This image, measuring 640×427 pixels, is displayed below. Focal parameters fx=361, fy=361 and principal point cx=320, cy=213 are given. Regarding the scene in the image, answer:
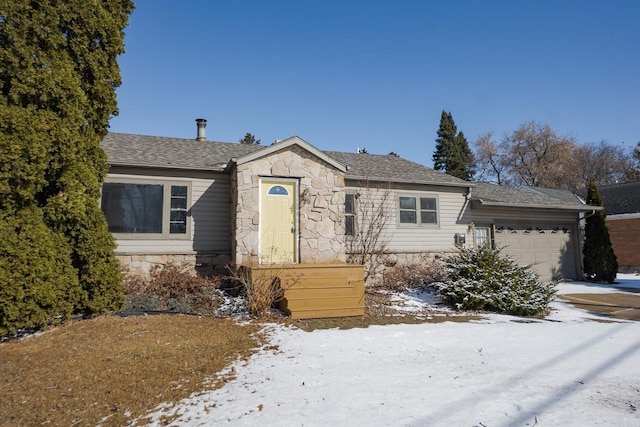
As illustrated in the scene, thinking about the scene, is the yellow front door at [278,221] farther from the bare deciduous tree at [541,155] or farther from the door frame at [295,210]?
the bare deciduous tree at [541,155]

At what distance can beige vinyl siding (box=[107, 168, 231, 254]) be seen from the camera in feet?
29.7

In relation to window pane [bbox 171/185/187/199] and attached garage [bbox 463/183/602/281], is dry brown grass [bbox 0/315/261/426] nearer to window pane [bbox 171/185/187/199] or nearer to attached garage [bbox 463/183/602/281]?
window pane [bbox 171/185/187/199]

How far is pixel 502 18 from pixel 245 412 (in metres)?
11.9

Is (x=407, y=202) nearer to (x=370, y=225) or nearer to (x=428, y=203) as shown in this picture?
(x=428, y=203)

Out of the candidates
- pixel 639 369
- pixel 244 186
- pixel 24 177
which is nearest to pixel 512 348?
pixel 639 369

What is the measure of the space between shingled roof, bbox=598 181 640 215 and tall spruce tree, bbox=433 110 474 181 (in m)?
13.6

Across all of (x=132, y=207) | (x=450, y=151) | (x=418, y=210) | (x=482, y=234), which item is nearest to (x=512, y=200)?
(x=482, y=234)

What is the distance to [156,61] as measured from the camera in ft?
36.4

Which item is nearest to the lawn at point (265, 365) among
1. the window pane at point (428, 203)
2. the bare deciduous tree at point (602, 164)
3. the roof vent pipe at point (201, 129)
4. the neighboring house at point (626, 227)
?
the window pane at point (428, 203)

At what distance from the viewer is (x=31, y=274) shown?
5188 millimetres

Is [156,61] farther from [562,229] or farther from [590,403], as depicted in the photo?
[562,229]

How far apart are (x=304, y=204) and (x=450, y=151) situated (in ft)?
94.2

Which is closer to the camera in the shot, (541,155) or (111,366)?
(111,366)

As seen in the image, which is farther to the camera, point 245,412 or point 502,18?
point 502,18
